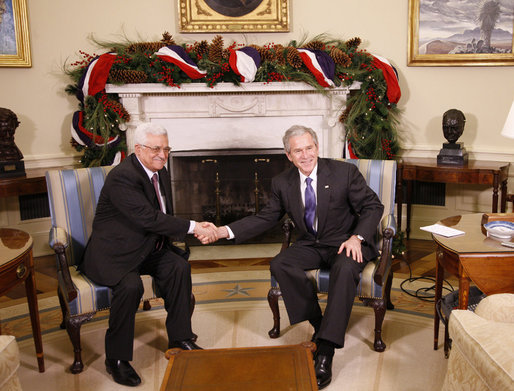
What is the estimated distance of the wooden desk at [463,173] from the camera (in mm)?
4320

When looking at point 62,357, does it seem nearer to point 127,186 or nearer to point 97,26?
point 127,186

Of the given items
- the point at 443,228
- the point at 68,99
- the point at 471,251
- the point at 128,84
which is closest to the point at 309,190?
the point at 443,228

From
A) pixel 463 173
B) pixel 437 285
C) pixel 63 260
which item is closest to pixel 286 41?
pixel 463 173

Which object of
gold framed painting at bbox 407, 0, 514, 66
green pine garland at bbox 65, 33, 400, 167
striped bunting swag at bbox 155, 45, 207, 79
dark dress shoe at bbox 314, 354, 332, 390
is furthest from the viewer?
gold framed painting at bbox 407, 0, 514, 66

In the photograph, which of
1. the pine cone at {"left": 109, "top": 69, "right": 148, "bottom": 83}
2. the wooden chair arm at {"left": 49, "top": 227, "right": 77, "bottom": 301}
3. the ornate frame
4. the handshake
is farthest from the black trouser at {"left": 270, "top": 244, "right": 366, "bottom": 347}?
the ornate frame

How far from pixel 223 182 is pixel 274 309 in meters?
2.28

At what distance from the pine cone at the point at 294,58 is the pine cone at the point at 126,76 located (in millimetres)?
1359

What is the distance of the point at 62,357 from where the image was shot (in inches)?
117

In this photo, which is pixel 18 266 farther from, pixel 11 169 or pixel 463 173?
pixel 463 173

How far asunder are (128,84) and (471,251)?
3.48 m

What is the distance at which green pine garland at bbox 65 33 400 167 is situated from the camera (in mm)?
4645

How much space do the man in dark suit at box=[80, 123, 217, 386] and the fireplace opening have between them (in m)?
2.16

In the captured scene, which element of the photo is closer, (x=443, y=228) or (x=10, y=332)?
(x=443, y=228)

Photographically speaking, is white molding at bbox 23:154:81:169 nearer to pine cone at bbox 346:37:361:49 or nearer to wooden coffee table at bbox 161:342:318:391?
pine cone at bbox 346:37:361:49
